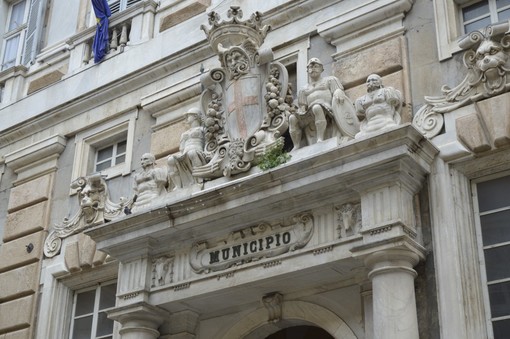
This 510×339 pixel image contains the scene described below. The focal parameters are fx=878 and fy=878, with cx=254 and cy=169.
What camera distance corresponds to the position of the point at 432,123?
36.3 feet

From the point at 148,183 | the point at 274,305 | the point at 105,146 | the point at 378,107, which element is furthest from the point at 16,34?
the point at 378,107

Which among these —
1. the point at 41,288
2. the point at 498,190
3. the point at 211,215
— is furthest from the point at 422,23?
the point at 41,288

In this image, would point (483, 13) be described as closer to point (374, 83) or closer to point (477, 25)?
point (477, 25)

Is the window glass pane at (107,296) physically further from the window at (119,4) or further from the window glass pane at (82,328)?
the window at (119,4)

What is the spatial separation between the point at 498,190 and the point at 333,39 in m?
3.55

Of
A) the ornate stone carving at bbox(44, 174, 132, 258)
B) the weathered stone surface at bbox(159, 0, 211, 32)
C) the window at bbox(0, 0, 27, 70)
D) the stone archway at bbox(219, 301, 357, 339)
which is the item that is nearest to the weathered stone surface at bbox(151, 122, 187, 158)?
the ornate stone carving at bbox(44, 174, 132, 258)

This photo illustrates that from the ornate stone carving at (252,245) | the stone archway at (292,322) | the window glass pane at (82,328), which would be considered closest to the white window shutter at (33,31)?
the window glass pane at (82,328)

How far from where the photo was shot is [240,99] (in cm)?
1262

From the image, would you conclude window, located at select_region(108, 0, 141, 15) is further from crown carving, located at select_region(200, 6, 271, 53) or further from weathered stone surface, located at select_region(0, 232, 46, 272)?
weathered stone surface, located at select_region(0, 232, 46, 272)

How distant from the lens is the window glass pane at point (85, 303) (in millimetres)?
14164

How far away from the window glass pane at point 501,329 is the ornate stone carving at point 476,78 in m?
2.49

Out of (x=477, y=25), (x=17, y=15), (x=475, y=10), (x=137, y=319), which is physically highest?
(x=17, y=15)

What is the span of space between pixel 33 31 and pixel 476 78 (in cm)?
1064

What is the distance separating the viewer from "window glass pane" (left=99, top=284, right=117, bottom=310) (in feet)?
45.5
